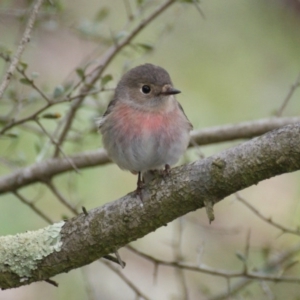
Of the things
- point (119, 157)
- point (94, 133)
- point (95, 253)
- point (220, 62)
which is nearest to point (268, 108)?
point (220, 62)

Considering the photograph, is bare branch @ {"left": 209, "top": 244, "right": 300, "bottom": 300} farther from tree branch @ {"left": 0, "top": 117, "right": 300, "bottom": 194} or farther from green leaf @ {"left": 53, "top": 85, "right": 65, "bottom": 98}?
green leaf @ {"left": 53, "top": 85, "right": 65, "bottom": 98}

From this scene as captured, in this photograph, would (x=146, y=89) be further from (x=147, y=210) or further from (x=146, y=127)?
(x=147, y=210)

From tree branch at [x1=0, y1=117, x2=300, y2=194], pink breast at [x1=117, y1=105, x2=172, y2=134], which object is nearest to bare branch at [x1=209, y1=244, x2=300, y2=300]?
tree branch at [x1=0, y1=117, x2=300, y2=194]

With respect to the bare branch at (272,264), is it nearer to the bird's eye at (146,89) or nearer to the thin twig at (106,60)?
the bird's eye at (146,89)

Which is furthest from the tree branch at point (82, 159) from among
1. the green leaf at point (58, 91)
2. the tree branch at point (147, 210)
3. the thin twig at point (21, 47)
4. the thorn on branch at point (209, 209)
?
the thorn on branch at point (209, 209)

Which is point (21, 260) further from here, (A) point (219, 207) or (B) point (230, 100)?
(B) point (230, 100)

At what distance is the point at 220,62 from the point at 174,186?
7181mm

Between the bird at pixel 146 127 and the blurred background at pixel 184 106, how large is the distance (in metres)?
0.31

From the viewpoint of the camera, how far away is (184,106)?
870 cm

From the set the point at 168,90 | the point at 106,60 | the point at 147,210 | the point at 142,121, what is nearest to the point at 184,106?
the point at 106,60

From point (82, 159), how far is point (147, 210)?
6.14 feet

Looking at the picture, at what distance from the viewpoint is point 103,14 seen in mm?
5102

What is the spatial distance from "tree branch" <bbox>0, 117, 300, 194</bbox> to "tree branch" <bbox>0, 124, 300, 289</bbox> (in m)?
1.29

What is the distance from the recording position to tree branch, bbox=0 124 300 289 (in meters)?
2.84
